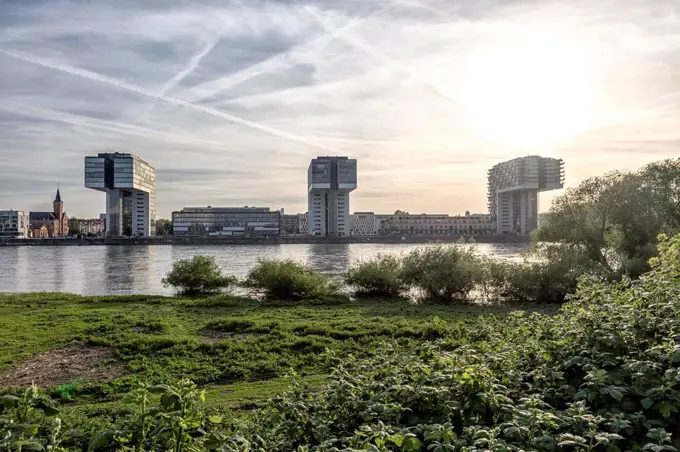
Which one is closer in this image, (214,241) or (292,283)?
(292,283)

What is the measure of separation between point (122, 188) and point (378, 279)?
174 meters

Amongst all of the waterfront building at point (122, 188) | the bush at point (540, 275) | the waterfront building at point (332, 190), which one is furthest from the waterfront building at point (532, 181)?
the bush at point (540, 275)

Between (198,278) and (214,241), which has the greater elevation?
(214,241)

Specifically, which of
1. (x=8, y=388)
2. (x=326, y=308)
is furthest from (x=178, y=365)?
(x=326, y=308)

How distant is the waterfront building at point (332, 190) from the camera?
18825 centimetres

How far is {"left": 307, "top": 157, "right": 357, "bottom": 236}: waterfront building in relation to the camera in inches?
7411

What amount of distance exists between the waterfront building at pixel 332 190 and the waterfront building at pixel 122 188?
66.8m

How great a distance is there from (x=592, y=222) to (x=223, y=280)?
24.6 metres

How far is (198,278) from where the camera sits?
111ft

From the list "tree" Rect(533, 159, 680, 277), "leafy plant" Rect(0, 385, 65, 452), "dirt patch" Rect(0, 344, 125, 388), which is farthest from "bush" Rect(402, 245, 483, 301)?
"leafy plant" Rect(0, 385, 65, 452)

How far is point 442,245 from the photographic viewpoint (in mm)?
31078

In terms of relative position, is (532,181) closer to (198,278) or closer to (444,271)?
(444,271)

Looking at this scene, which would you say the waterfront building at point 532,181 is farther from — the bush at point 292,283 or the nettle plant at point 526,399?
the nettle plant at point 526,399

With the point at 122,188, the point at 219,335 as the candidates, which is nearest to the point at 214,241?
the point at 122,188
